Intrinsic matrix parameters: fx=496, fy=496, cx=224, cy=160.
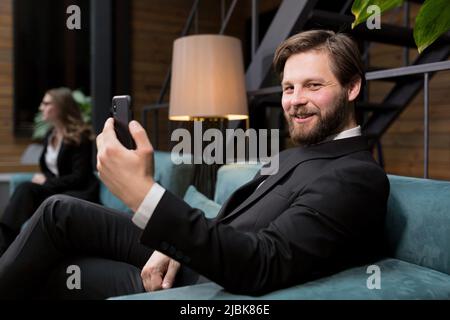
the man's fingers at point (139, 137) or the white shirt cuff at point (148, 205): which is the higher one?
the man's fingers at point (139, 137)

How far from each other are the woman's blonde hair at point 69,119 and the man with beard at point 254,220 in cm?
180

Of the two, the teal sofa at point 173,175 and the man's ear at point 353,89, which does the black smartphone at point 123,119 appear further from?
the teal sofa at point 173,175

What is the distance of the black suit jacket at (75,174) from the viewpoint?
9.76 ft

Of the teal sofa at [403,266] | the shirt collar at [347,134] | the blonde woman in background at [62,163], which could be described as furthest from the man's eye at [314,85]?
the blonde woman in background at [62,163]

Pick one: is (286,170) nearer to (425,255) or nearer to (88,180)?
(425,255)

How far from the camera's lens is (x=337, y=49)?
120cm

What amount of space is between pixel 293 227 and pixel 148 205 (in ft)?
0.91

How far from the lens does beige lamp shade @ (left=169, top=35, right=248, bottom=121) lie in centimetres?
224

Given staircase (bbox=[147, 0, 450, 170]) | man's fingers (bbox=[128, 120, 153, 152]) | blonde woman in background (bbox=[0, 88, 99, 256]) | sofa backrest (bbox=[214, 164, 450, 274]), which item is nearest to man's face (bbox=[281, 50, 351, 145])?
sofa backrest (bbox=[214, 164, 450, 274])

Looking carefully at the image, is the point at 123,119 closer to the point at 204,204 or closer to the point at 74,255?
the point at 74,255

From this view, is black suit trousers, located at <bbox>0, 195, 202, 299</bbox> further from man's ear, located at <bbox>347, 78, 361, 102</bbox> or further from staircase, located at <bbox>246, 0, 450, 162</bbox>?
staircase, located at <bbox>246, 0, 450, 162</bbox>

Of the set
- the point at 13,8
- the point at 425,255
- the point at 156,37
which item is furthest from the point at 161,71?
the point at 425,255
